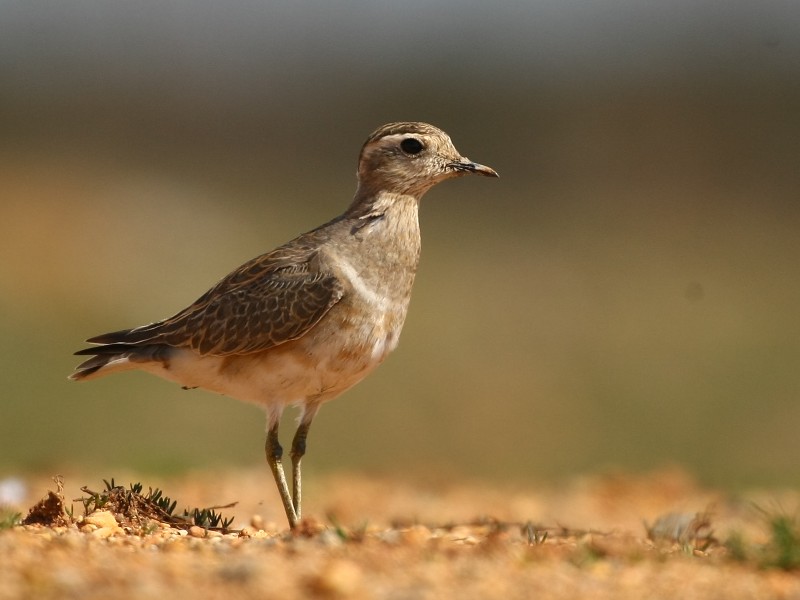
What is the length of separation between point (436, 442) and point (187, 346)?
1128cm

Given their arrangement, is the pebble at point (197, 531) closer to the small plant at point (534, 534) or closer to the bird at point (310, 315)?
the bird at point (310, 315)

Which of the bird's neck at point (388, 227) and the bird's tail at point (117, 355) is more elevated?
the bird's neck at point (388, 227)

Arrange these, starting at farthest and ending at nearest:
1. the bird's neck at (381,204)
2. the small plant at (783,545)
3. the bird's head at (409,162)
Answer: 1. the bird's head at (409,162)
2. the bird's neck at (381,204)
3. the small plant at (783,545)

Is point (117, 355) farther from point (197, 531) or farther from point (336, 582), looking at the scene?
point (336, 582)

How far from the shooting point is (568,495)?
11.7 metres

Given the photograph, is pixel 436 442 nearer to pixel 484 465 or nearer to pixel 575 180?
pixel 484 465

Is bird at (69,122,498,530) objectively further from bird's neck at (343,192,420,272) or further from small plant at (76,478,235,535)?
small plant at (76,478,235,535)

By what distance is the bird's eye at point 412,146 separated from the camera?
8.61 m

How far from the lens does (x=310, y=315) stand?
7.79 metres

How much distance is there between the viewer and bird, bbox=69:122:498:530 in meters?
7.84

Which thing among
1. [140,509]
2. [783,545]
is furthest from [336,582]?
[140,509]

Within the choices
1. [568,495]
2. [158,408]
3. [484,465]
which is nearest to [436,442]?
[484,465]

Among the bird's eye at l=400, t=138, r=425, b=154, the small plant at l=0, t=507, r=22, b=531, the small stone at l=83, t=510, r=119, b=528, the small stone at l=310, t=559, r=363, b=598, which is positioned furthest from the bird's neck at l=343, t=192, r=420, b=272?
the small stone at l=310, t=559, r=363, b=598

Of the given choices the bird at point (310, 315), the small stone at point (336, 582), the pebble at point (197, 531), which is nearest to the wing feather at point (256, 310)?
the bird at point (310, 315)
